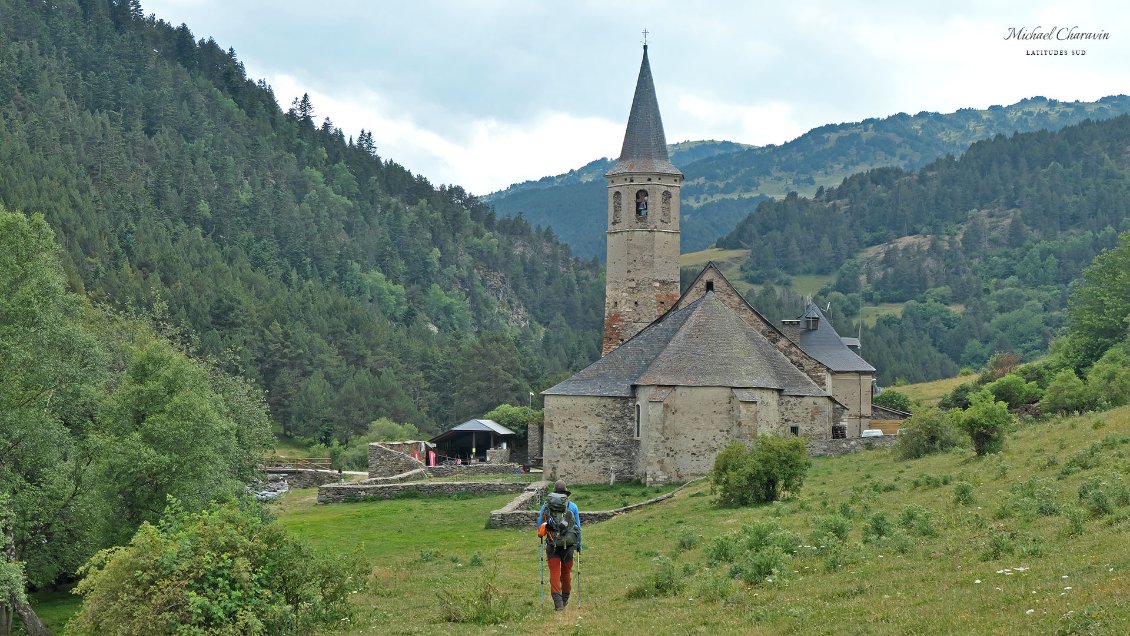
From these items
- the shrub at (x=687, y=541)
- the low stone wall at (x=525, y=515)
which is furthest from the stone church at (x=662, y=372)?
the shrub at (x=687, y=541)

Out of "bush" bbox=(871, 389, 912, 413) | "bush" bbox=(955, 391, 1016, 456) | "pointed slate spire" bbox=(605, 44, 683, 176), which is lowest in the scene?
"bush" bbox=(955, 391, 1016, 456)

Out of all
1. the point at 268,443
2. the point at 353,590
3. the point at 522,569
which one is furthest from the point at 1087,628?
the point at 268,443

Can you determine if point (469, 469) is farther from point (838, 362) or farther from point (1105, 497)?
point (1105, 497)

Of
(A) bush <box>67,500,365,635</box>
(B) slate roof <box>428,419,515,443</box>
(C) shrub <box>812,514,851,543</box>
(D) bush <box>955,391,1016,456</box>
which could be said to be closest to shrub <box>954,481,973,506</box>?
(C) shrub <box>812,514,851,543</box>

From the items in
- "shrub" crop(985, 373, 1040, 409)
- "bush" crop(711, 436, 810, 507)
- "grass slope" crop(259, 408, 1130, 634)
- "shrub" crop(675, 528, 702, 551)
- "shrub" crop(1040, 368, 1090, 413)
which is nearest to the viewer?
"grass slope" crop(259, 408, 1130, 634)

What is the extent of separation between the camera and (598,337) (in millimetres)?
122312

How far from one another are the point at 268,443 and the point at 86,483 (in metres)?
16.3

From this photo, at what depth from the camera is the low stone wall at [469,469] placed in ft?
165

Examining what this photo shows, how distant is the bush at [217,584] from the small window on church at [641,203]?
3471cm

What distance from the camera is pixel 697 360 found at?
40.6 metres

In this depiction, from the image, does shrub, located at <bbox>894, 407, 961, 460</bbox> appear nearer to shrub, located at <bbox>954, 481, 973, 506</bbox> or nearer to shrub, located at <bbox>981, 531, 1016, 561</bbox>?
shrub, located at <bbox>954, 481, 973, 506</bbox>

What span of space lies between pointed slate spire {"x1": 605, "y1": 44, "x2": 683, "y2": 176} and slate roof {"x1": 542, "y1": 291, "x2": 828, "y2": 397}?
23.3 feet

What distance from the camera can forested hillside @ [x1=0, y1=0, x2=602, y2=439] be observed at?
3452 inches

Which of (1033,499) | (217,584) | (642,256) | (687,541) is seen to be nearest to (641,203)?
(642,256)
